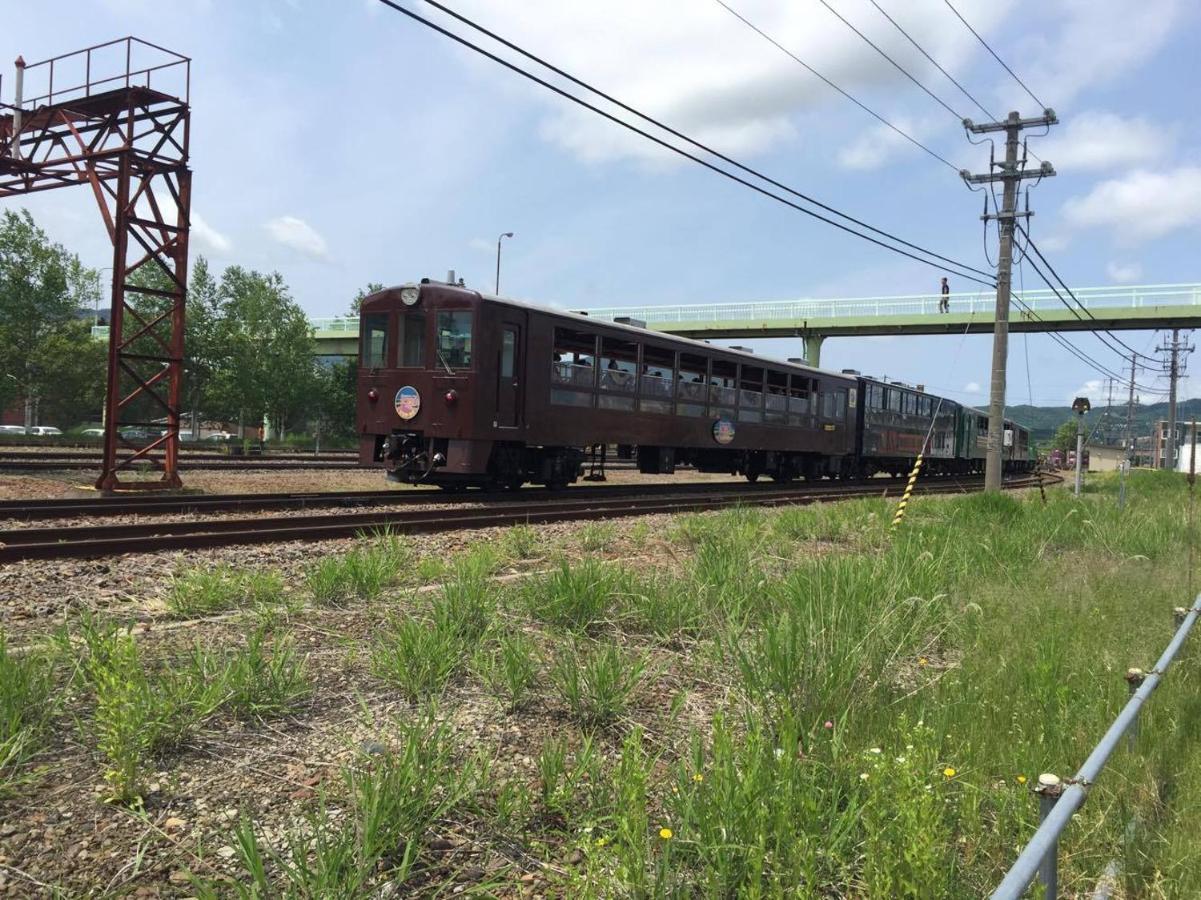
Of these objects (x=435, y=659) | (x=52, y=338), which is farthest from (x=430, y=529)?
(x=52, y=338)

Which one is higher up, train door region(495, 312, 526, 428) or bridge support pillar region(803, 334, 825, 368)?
bridge support pillar region(803, 334, 825, 368)

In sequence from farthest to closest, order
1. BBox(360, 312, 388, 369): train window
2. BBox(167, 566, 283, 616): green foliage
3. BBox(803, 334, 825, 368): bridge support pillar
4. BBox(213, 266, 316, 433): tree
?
BBox(803, 334, 825, 368): bridge support pillar, BBox(213, 266, 316, 433): tree, BBox(360, 312, 388, 369): train window, BBox(167, 566, 283, 616): green foliage

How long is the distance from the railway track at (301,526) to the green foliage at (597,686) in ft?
16.0

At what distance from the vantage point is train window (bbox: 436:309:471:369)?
1320 centimetres

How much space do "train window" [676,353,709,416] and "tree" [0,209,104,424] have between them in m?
33.1

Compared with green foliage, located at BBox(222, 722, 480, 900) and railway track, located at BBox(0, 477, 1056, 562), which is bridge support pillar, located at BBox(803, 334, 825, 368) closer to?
railway track, located at BBox(0, 477, 1056, 562)

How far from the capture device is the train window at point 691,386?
17188 mm

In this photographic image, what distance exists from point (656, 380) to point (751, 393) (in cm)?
381

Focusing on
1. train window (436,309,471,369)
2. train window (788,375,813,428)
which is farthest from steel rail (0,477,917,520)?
train window (788,375,813,428)

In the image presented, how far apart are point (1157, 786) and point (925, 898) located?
155 centimetres

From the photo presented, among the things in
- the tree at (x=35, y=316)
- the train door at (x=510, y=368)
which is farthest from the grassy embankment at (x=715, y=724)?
the tree at (x=35, y=316)

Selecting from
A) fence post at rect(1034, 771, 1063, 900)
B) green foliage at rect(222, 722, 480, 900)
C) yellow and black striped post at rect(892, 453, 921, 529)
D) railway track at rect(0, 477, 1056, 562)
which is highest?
yellow and black striped post at rect(892, 453, 921, 529)

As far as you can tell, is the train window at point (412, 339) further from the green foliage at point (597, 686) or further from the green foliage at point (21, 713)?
the green foliage at point (597, 686)

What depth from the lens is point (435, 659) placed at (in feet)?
13.3
